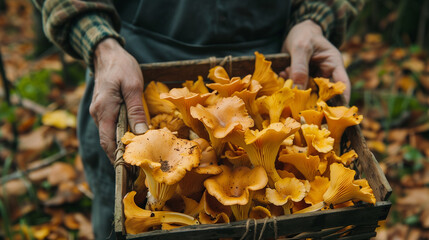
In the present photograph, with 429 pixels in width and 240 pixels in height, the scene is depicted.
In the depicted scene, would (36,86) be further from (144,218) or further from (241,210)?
(241,210)

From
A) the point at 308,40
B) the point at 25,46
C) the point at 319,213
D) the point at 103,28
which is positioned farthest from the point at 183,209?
the point at 25,46

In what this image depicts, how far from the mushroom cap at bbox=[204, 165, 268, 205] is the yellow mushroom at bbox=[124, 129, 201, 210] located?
0.10m

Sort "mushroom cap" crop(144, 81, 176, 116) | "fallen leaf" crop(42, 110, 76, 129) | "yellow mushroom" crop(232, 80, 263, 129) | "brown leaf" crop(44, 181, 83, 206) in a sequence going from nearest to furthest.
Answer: "yellow mushroom" crop(232, 80, 263, 129), "mushroom cap" crop(144, 81, 176, 116), "brown leaf" crop(44, 181, 83, 206), "fallen leaf" crop(42, 110, 76, 129)

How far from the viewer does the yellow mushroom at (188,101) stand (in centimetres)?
131

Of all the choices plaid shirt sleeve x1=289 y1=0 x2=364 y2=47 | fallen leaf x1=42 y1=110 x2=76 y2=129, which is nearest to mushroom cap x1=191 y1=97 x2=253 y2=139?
plaid shirt sleeve x1=289 y1=0 x2=364 y2=47

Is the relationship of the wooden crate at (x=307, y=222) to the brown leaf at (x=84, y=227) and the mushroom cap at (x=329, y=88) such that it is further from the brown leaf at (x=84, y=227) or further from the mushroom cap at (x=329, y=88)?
the brown leaf at (x=84, y=227)

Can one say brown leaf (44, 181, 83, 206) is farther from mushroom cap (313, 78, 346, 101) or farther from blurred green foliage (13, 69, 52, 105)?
mushroom cap (313, 78, 346, 101)

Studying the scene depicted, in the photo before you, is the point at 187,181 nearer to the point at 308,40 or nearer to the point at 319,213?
the point at 319,213

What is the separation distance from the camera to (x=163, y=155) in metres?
1.20

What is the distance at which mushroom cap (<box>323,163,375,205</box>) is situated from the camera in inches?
43.3

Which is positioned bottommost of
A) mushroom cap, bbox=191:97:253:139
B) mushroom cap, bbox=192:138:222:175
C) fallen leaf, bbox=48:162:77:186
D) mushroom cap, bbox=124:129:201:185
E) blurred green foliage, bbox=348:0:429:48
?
fallen leaf, bbox=48:162:77:186

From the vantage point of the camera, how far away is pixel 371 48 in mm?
4328

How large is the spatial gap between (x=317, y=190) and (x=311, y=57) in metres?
0.86

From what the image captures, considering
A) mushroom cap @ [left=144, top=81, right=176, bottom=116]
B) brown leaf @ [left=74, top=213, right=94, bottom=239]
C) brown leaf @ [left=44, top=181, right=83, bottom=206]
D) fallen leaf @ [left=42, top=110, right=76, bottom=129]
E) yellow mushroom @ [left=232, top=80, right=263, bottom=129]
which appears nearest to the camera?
yellow mushroom @ [left=232, top=80, right=263, bottom=129]
